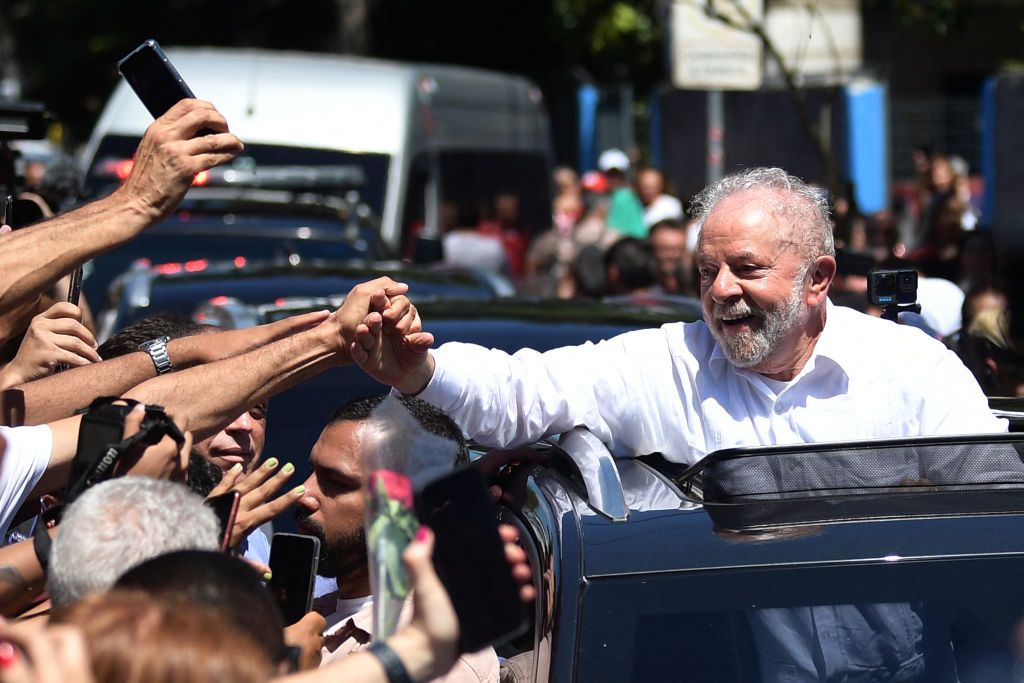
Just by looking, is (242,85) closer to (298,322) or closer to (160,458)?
(298,322)

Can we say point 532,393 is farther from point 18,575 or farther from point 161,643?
point 161,643

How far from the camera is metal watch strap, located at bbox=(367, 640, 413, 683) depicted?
85.0 inches

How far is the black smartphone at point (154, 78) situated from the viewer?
133 inches

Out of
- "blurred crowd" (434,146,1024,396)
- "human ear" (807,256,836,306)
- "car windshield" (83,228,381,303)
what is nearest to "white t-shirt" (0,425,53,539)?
"human ear" (807,256,836,306)

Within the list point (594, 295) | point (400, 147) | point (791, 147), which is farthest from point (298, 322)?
point (400, 147)

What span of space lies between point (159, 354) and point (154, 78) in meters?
0.68

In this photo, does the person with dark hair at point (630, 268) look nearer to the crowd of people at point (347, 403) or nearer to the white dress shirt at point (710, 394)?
the crowd of people at point (347, 403)

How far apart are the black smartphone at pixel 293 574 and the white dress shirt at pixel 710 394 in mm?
771

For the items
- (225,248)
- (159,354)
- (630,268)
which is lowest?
(630,268)

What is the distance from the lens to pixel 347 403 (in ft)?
11.3

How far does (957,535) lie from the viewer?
8.79ft

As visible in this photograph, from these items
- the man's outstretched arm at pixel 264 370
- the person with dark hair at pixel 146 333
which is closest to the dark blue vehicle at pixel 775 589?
the man's outstretched arm at pixel 264 370

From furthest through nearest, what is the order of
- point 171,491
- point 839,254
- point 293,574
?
point 839,254
point 293,574
point 171,491

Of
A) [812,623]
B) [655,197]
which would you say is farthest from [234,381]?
[655,197]
